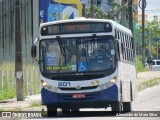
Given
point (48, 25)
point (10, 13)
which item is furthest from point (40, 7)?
point (48, 25)

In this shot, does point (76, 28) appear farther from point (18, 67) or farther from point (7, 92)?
point (7, 92)

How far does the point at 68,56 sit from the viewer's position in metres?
17.7

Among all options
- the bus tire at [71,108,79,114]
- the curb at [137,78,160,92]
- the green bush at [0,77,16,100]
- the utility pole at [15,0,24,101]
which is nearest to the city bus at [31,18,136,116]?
the bus tire at [71,108,79,114]

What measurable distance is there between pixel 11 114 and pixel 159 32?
97.0 m

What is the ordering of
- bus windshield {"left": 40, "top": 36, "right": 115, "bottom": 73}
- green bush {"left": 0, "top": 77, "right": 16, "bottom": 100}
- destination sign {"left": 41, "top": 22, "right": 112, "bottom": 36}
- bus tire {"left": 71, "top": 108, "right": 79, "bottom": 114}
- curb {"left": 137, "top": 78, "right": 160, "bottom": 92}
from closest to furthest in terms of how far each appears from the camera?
bus windshield {"left": 40, "top": 36, "right": 115, "bottom": 73}
destination sign {"left": 41, "top": 22, "right": 112, "bottom": 36}
bus tire {"left": 71, "top": 108, "right": 79, "bottom": 114}
green bush {"left": 0, "top": 77, "right": 16, "bottom": 100}
curb {"left": 137, "top": 78, "right": 160, "bottom": 92}

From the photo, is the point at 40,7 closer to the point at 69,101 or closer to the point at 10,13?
the point at 10,13

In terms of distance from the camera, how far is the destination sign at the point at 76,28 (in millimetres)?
17891

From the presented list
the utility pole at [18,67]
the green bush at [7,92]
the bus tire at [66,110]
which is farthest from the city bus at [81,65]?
the green bush at [7,92]

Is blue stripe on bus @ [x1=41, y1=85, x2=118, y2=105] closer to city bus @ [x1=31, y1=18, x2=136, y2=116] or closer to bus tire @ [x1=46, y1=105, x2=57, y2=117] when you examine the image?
city bus @ [x1=31, y1=18, x2=136, y2=116]

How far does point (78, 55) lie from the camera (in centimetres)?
1762

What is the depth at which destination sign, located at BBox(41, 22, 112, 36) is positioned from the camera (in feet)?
58.7

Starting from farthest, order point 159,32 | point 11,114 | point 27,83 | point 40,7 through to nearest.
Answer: point 159,32 → point 40,7 → point 27,83 → point 11,114

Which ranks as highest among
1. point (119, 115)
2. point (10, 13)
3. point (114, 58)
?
point (10, 13)

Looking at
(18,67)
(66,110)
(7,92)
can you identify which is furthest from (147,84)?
(66,110)
